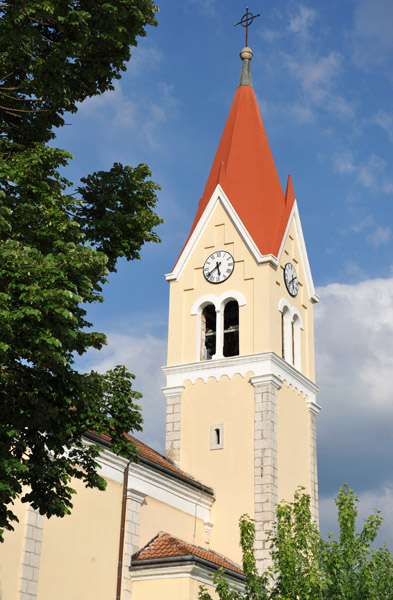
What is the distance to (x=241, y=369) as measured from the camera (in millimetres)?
31625

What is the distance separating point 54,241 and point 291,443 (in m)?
21.3

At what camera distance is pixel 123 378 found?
1419 centimetres

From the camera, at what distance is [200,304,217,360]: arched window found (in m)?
34.0

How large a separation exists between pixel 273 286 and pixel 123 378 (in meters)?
19.1

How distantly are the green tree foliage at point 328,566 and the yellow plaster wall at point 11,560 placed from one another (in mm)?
5480

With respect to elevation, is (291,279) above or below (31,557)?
above

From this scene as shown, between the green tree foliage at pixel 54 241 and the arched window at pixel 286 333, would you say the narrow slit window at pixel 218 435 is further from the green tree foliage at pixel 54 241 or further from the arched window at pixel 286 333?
the green tree foliage at pixel 54 241

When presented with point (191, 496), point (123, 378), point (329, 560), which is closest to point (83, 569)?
point (191, 496)

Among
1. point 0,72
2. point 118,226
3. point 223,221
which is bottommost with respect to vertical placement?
point 118,226

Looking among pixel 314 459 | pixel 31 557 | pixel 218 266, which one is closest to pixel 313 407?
pixel 314 459

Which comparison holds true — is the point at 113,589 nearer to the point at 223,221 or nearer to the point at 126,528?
the point at 126,528

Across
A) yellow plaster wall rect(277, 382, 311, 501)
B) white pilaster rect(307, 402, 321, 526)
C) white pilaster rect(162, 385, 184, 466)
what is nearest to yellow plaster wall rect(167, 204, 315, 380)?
white pilaster rect(162, 385, 184, 466)

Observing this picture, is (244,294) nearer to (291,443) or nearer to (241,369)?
(241,369)

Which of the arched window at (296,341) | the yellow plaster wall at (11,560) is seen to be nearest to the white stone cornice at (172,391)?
the arched window at (296,341)
